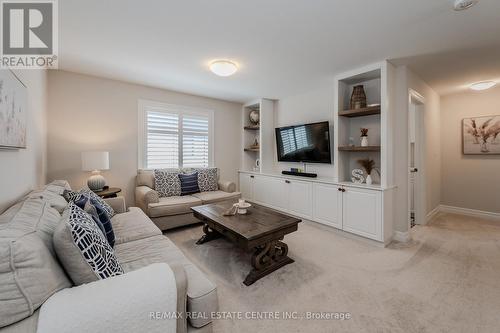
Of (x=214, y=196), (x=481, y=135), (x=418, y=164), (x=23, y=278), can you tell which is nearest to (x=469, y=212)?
(x=481, y=135)

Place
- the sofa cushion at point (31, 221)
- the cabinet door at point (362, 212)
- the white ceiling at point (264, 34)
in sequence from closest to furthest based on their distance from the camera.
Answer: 1. the sofa cushion at point (31, 221)
2. the white ceiling at point (264, 34)
3. the cabinet door at point (362, 212)

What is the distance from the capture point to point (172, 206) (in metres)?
3.13

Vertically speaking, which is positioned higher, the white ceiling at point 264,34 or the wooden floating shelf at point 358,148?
the white ceiling at point 264,34

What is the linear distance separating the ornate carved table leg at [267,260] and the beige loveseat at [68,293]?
2.82 feet

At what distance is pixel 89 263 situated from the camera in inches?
40.2

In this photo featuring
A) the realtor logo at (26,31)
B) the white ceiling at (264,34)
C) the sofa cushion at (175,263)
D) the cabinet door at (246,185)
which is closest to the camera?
the sofa cushion at (175,263)

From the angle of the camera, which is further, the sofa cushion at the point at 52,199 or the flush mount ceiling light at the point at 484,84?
the flush mount ceiling light at the point at 484,84

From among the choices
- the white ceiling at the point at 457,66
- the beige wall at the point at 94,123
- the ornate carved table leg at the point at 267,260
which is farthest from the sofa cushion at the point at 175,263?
the white ceiling at the point at 457,66

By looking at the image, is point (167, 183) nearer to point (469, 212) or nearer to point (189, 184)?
point (189, 184)

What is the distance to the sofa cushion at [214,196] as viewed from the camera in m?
3.50

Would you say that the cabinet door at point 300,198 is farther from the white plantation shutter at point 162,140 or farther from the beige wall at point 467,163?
the beige wall at point 467,163

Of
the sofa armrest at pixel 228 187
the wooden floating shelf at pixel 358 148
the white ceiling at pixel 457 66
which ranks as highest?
the white ceiling at pixel 457 66

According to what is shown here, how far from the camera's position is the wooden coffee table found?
6.49 feet

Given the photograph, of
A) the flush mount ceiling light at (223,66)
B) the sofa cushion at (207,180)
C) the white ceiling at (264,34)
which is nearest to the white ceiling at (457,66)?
the white ceiling at (264,34)
